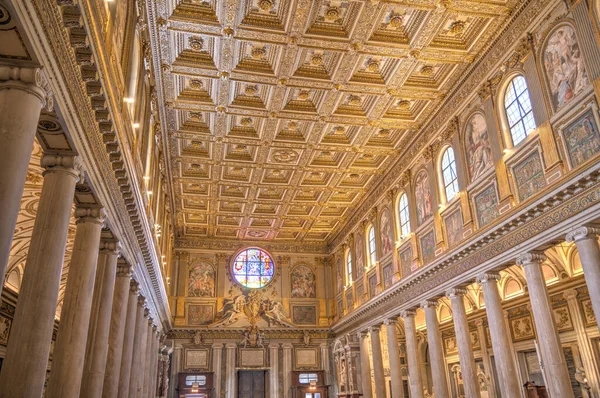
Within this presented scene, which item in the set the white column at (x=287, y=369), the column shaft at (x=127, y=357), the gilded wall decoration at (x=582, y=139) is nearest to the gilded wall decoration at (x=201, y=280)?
the white column at (x=287, y=369)

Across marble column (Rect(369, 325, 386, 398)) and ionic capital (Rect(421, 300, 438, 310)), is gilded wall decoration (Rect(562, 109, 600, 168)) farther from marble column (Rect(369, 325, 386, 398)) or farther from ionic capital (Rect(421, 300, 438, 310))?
marble column (Rect(369, 325, 386, 398))

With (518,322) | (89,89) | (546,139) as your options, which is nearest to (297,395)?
(518,322)

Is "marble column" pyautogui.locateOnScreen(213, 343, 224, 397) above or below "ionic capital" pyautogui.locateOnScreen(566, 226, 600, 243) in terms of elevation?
below

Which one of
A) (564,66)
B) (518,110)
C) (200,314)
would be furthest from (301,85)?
(200,314)

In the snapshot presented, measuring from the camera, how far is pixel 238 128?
60.6ft

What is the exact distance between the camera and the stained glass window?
95.8 feet

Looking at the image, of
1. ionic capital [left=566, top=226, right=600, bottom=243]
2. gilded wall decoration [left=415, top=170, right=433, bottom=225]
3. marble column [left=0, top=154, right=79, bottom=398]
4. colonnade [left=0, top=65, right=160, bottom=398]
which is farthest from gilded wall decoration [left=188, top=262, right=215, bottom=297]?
ionic capital [left=566, top=226, right=600, bottom=243]

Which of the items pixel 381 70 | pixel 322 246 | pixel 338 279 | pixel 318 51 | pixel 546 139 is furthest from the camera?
pixel 322 246

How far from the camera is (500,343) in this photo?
43.2 ft

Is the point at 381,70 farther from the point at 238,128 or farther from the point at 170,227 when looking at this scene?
the point at 170,227

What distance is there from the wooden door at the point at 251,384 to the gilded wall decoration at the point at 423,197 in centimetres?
1431

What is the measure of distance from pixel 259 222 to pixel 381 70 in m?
13.9

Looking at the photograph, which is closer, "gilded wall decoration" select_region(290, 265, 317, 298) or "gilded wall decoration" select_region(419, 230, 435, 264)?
"gilded wall decoration" select_region(419, 230, 435, 264)

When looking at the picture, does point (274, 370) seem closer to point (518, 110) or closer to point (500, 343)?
point (500, 343)
